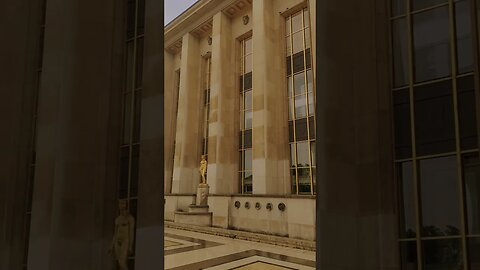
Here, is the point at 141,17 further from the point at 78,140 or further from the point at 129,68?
the point at 78,140

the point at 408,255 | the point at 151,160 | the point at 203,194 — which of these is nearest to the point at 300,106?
the point at 203,194

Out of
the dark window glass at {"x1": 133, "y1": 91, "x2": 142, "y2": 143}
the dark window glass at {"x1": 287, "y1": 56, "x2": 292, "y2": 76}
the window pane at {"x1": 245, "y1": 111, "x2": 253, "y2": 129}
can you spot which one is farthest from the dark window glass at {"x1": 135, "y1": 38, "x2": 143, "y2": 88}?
the window pane at {"x1": 245, "y1": 111, "x2": 253, "y2": 129}

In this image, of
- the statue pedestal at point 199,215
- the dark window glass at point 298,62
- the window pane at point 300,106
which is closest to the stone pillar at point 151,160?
the window pane at point 300,106

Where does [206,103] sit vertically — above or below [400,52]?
above

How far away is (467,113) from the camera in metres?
4.78

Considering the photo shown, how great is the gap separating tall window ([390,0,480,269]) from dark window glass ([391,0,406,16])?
2.8 inches

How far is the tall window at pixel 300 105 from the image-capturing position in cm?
1897

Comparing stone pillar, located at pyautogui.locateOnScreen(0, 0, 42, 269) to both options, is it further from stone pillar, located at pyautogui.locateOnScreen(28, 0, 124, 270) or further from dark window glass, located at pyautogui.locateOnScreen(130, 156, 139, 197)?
dark window glass, located at pyautogui.locateOnScreen(130, 156, 139, 197)

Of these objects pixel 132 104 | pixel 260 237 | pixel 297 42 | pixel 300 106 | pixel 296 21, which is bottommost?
pixel 260 237

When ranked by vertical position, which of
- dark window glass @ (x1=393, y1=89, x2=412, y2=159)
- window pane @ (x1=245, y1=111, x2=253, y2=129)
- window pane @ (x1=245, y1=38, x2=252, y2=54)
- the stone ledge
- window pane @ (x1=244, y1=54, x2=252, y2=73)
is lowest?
the stone ledge

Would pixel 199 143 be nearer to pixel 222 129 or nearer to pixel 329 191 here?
pixel 222 129

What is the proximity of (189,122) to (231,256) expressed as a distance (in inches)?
684

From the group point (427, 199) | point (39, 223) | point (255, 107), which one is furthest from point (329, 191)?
point (255, 107)

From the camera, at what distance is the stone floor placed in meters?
9.81
